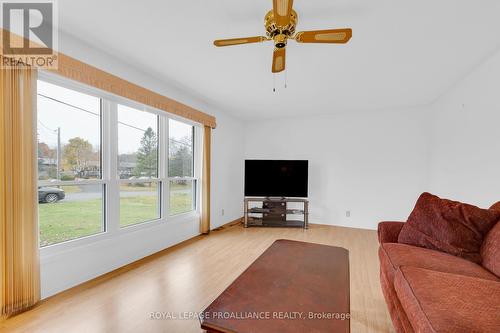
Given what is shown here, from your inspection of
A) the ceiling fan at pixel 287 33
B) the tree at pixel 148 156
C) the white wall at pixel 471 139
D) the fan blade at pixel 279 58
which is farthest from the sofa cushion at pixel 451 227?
the tree at pixel 148 156

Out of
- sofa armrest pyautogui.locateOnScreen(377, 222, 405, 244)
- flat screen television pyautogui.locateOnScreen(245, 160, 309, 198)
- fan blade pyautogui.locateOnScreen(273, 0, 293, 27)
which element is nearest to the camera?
fan blade pyautogui.locateOnScreen(273, 0, 293, 27)

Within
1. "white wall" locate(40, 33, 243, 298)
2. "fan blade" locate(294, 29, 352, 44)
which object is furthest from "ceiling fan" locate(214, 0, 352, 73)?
"white wall" locate(40, 33, 243, 298)

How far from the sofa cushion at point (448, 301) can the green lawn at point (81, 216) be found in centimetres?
281

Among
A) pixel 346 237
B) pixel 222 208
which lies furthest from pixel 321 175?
pixel 222 208

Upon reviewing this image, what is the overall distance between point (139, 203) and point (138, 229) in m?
0.34

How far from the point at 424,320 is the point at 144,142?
3.14m

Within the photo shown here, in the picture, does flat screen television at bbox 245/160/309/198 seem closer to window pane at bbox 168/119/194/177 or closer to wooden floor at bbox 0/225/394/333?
window pane at bbox 168/119/194/177

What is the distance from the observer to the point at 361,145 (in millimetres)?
4340

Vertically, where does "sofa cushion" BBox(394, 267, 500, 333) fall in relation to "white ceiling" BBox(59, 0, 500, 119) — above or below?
below

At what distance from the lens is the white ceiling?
1591 millimetres

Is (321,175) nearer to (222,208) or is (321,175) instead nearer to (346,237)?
(346,237)

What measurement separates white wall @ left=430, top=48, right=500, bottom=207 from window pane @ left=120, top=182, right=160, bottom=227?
12.7 ft

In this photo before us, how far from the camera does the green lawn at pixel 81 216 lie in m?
2.04

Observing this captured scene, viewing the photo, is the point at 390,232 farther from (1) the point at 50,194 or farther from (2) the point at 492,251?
(1) the point at 50,194
